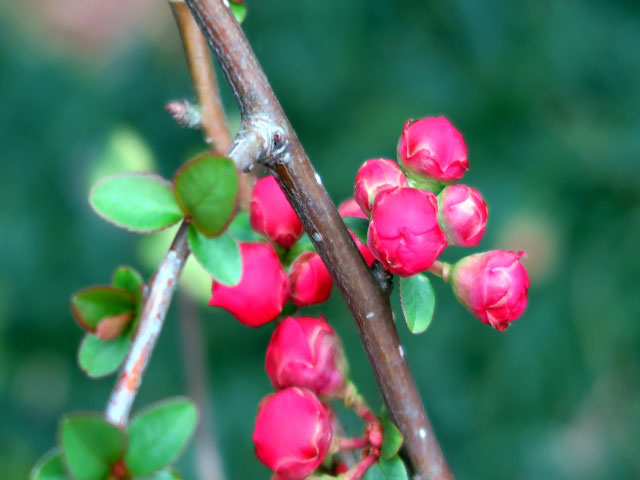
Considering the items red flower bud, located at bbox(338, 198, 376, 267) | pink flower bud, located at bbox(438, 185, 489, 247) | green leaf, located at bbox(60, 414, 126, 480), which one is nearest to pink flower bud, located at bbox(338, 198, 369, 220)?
red flower bud, located at bbox(338, 198, 376, 267)

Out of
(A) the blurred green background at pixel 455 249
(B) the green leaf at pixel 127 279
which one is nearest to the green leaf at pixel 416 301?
(B) the green leaf at pixel 127 279

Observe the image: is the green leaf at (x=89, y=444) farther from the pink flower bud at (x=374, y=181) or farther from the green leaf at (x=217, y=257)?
the pink flower bud at (x=374, y=181)

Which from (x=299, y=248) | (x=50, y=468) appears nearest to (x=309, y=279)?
(x=299, y=248)

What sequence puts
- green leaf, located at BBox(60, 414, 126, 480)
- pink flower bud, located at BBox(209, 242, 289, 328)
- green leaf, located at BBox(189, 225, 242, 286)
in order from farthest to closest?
pink flower bud, located at BBox(209, 242, 289, 328) → green leaf, located at BBox(189, 225, 242, 286) → green leaf, located at BBox(60, 414, 126, 480)

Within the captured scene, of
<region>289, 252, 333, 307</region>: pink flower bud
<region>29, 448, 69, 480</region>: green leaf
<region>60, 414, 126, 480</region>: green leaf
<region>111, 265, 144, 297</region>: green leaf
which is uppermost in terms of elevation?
<region>60, 414, 126, 480</region>: green leaf

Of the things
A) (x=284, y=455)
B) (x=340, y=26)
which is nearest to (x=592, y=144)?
(x=340, y=26)

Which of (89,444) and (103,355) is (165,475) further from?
(103,355)

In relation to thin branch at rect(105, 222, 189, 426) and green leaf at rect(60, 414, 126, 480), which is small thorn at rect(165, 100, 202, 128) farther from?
green leaf at rect(60, 414, 126, 480)
